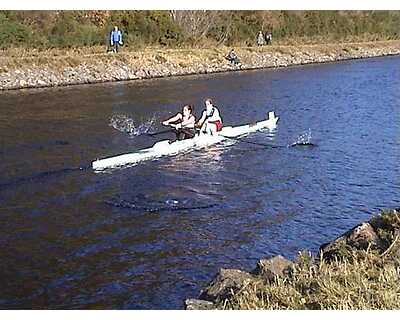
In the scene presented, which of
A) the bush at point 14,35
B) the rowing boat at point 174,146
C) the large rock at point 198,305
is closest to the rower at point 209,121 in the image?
the rowing boat at point 174,146

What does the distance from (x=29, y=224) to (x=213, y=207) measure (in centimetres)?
257

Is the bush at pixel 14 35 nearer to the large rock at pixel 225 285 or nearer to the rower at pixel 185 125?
the rower at pixel 185 125

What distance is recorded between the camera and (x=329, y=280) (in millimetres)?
3676

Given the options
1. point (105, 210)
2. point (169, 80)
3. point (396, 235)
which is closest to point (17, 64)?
point (169, 80)

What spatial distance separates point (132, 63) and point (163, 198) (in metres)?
17.2

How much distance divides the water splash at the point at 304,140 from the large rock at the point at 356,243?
25.4 feet

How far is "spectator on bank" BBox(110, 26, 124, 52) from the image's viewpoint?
23000 millimetres

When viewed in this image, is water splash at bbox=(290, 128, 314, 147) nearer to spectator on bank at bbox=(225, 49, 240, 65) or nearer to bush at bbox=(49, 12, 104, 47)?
bush at bbox=(49, 12, 104, 47)

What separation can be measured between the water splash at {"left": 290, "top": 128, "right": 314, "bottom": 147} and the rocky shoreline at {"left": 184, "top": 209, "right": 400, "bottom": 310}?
7.99 metres

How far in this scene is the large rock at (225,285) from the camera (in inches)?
179

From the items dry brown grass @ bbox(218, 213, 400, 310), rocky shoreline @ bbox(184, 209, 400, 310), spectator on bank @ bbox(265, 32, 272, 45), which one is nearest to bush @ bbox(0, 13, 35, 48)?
spectator on bank @ bbox(265, 32, 272, 45)

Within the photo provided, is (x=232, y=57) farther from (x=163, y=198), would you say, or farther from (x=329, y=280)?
(x=329, y=280)

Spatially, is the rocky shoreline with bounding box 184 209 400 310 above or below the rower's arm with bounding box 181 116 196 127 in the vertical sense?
above
